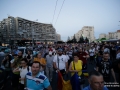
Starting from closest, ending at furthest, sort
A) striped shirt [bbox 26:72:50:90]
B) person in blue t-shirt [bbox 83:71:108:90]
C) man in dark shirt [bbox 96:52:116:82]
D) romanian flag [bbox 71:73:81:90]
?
person in blue t-shirt [bbox 83:71:108:90], striped shirt [bbox 26:72:50:90], romanian flag [bbox 71:73:81:90], man in dark shirt [bbox 96:52:116:82]

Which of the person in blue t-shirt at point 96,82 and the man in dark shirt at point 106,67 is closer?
the person in blue t-shirt at point 96,82

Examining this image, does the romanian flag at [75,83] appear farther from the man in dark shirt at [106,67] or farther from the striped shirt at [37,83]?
the striped shirt at [37,83]

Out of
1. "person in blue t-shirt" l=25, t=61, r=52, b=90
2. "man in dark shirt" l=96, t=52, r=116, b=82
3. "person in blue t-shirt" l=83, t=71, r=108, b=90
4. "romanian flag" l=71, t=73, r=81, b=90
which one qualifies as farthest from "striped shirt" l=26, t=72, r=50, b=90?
"man in dark shirt" l=96, t=52, r=116, b=82

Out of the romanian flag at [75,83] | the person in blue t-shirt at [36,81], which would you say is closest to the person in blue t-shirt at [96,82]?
the person in blue t-shirt at [36,81]

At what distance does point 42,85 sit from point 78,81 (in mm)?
1410

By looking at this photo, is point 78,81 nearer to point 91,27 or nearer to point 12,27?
point 12,27

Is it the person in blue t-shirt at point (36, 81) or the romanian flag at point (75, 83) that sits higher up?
the person in blue t-shirt at point (36, 81)

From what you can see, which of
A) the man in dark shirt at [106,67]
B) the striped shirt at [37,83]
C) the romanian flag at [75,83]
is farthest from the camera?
the man in dark shirt at [106,67]

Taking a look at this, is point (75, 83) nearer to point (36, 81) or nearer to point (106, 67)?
point (106, 67)

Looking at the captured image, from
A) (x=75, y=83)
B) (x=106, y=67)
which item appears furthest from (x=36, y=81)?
(x=106, y=67)

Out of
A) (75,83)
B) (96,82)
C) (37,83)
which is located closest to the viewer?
(96,82)

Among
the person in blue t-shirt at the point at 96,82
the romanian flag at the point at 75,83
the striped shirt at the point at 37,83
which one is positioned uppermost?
the person in blue t-shirt at the point at 96,82

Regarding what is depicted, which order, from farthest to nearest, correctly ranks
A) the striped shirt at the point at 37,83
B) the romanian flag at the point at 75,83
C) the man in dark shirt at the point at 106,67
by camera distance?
the man in dark shirt at the point at 106,67 → the romanian flag at the point at 75,83 → the striped shirt at the point at 37,83

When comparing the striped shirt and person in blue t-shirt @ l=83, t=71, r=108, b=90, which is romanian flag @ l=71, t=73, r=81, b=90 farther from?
person in blue t-shirt @ l=83, t=71, r=108, b=90
